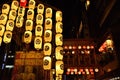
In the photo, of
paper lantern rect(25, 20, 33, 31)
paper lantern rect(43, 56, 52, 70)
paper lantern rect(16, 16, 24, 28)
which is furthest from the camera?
paper lantern rect(16, 16, 24, 28)

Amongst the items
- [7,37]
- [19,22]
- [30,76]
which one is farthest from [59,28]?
[30,76]

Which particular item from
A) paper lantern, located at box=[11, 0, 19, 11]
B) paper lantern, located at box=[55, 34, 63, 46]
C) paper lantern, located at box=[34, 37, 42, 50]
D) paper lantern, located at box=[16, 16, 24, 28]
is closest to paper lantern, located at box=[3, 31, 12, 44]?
paper lantern, located at box=[16, 16, 24, 28]

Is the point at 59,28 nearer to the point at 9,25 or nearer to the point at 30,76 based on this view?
the point at 9,25

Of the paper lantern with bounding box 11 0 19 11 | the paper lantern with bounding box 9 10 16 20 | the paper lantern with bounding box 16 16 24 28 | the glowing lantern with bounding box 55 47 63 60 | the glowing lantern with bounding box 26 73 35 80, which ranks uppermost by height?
the paper lantern with bounding box 11 0 19 11

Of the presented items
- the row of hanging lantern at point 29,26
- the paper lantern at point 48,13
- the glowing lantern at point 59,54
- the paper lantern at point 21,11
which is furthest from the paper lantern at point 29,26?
the glowing lantern at point 59,54

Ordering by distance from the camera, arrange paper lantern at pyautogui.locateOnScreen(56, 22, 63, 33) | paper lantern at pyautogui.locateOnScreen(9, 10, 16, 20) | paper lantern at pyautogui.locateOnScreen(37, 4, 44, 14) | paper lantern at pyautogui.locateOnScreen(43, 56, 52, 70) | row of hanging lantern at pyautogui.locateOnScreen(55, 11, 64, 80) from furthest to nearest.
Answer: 1. paper lantern at pyautogui.locateOnScreen(37, 4, 44, 14)
2. paper lantern at pyautogui.locateOnScreen(9, 10, 16, 20)
3. paper lantern at pyautogui.locateOnScreen(56, 22, 63, 33)
4. row of hanging lantern at pyautogui.locateOnScreen(55, 11, 64, 80)
5. paper lantern at pyautogui.locateOnScreen(43, 56, 52, 70)

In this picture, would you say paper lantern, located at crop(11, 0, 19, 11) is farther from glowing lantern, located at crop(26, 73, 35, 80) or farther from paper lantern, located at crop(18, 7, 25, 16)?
glowing lantern, located at crop(26, 73, 35, 80)

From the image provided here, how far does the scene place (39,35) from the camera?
10.0 metres

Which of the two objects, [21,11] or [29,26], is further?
[21,11]

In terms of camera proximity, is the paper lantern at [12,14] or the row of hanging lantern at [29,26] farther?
the paper lantern at [12,14]

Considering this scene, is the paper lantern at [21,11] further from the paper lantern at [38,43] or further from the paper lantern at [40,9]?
the paper lantern at [38,43]

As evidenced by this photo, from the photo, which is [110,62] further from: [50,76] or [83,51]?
[50,76]

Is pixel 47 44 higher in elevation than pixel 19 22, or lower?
lower

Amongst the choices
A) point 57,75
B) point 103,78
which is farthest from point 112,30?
point 57,75
